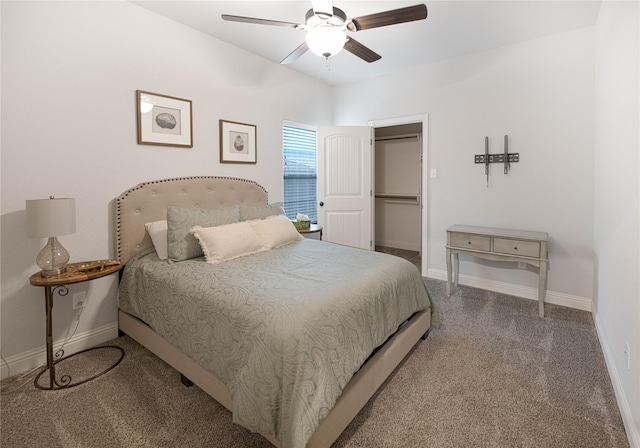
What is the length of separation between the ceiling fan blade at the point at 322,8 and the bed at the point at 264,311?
160cm

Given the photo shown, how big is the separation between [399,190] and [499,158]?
2.37 m

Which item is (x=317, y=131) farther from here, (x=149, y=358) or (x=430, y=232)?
(x=149, y=358)

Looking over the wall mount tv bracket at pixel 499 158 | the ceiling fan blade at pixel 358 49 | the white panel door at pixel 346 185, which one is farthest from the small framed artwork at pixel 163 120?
the wall mount tv bracket at pixel 499 158

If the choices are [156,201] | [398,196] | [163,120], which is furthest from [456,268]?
[163,120]

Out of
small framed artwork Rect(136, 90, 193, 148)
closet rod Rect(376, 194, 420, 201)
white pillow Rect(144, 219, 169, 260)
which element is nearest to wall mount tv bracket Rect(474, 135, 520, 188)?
closet rod Rect(376, 194, 420, 201)

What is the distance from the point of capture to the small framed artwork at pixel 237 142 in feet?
10.8

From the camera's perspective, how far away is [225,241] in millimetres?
2410

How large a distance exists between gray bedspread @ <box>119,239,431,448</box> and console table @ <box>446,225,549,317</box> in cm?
116

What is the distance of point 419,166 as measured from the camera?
5422 mm

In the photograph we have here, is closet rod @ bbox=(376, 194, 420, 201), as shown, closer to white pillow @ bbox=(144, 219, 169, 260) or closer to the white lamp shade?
white pillow @ bbox=(144, 219, 169, 260)

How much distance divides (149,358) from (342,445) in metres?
1.56

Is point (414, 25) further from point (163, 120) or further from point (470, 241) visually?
point (163, 120)

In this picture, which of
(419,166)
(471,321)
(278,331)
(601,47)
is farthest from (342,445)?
(419,166)

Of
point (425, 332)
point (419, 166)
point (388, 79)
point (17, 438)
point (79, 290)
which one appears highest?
point (388, 79)
